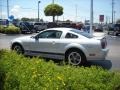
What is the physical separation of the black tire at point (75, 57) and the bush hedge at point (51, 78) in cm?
445

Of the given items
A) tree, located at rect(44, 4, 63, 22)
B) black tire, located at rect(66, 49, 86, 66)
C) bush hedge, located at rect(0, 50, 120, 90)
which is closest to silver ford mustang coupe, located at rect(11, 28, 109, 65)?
black tire, located at rect(66, 49, 86, 66)

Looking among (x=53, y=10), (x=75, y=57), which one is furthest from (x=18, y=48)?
(x=53, y=10)

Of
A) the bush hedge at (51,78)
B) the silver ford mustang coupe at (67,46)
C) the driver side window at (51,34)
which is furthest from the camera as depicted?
the driver side window at (51,34)

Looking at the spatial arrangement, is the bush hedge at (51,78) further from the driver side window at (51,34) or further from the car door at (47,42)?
the driver side window at (51,34)

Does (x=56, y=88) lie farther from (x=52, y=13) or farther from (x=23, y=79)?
(x=52, y=13)

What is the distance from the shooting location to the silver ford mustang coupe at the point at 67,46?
11.3 meters

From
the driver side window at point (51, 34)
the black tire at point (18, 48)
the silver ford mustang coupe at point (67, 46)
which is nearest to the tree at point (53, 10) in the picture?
the black tire at point (18, 48)

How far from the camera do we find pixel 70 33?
1209 cm

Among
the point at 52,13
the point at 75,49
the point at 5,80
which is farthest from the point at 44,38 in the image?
the point at 52,13

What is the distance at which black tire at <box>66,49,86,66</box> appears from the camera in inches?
451

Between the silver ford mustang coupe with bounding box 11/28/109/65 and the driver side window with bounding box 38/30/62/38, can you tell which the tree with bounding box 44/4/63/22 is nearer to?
the silver ford mustang coupe with bounding box 11/28/109/65

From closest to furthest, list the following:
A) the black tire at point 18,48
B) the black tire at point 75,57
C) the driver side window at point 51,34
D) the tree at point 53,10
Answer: the black tire at point 75,57, the driver side window at point 51,34, the black tire at point 18,48, the tree at point 53,10

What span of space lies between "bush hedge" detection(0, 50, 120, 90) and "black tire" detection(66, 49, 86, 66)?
4445 millimetres

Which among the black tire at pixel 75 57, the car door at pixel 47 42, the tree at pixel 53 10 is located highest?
the tree at pixel 53 10
